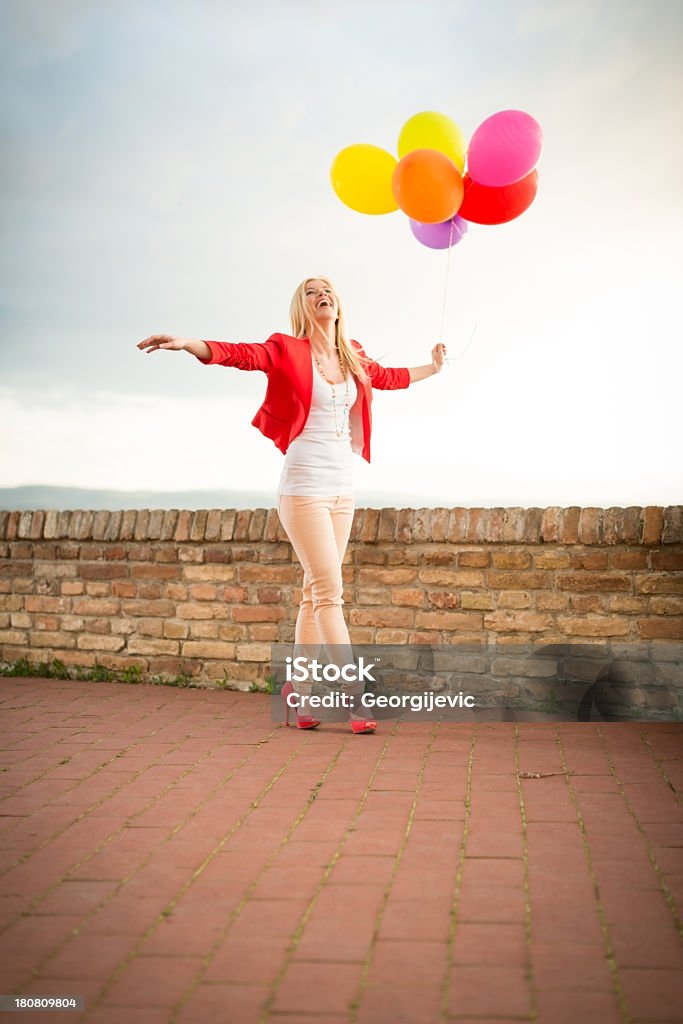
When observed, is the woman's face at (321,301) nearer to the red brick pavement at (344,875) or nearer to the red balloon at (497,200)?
the red balloon at (497,200)

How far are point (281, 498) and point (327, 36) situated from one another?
12.0ft

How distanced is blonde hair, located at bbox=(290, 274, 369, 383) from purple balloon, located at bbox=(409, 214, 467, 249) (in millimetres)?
628

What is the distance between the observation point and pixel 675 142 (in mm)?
6406

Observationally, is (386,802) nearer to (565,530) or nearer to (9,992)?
(9,992)

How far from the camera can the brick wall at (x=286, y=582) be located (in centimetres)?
484

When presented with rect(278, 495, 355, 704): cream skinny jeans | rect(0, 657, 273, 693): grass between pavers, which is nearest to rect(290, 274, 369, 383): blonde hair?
rect(278, 495, 355, 704): cream skinny jeans

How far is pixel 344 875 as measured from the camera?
2684 millimetres

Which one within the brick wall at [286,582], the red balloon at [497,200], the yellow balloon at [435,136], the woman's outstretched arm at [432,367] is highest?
the yellow balloon at [435,136]

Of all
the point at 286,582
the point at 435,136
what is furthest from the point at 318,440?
the point at 435,136

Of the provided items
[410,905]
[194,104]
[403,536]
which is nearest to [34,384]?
[194,104]


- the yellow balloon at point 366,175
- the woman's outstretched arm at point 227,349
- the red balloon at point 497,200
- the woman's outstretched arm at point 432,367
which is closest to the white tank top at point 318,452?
the woman's outstretched arm at point 227,349

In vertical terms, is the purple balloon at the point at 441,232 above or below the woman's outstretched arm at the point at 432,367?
above

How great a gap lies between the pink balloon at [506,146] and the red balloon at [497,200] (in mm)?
129

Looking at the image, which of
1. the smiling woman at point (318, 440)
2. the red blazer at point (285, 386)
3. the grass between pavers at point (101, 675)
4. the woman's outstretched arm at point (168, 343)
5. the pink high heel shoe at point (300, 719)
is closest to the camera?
the woman's outstretched arm at point (168, 343)
